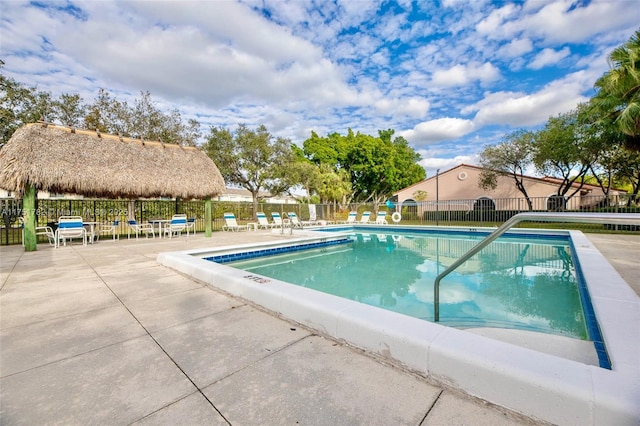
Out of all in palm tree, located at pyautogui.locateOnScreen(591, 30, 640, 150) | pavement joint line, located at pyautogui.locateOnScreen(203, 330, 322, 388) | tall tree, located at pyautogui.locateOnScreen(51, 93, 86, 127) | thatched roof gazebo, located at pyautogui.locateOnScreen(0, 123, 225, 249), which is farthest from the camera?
tall tree, located at pyautogui.locateOnScreen(51, 93, 86, 127)

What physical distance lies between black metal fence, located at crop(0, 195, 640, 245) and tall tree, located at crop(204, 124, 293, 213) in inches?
187

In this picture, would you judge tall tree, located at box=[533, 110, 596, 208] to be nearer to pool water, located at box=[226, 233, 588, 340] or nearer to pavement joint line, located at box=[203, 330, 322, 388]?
pool water, located at box=[226, 233, 588, 340]

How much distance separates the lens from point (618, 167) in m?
17.4

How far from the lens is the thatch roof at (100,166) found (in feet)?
27.2

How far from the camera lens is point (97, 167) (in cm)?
970

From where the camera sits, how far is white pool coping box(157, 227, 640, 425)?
1.29 metres

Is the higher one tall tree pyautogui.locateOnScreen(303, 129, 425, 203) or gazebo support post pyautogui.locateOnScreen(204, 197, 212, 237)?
tall tree pyautogui.locateOnScreen(303, 129, 425, 203)

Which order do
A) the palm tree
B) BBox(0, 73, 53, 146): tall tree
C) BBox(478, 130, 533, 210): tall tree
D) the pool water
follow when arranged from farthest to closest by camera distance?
BBox(478, 130, 533, 210): tall tree
BBox(0, 73, 53, 146): tall tree
the palm tree
the pool water

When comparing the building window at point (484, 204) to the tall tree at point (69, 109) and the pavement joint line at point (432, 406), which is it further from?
the tall tree at point (69, 109)

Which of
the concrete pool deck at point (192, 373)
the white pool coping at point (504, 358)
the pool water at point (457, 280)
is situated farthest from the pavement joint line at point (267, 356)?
the pool water at point (457, 280)

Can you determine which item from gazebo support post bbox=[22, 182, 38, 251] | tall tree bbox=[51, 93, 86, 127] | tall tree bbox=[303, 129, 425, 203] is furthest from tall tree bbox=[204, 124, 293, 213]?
gazebo support post bbox=[22, 182, 38, 251]

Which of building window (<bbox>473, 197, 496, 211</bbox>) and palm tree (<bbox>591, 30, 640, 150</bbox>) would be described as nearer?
palm tree (<bbox>591, 30, 640, 150</bbox>)

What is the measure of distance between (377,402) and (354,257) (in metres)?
6.80

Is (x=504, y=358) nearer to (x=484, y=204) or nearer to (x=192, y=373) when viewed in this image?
(x=192, y=373)
